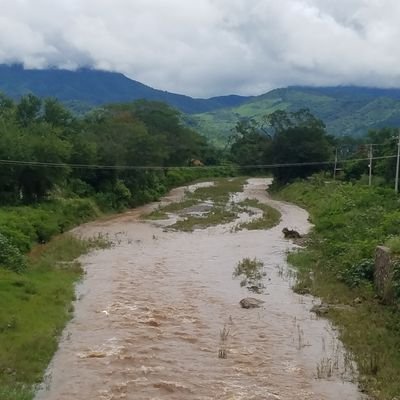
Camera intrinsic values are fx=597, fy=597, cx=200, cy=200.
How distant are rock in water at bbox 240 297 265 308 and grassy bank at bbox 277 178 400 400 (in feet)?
6.94

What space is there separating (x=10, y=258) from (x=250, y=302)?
828 centimetres

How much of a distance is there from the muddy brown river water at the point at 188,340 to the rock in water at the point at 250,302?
0.23 m

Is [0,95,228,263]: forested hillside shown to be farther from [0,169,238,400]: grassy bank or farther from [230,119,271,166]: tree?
[230,119,271,166]: tree

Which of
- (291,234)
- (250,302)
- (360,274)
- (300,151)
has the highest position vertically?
(300,151)

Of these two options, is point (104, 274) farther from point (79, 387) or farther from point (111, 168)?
point (111, 168)

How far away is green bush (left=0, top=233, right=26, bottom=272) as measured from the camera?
65.0 feet

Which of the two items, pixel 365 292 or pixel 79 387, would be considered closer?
pixel 79 387

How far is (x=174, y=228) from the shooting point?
35.9 meters

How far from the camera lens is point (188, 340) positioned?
14.1m

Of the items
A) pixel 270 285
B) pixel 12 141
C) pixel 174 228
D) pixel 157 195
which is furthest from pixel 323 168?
pixel 270 285

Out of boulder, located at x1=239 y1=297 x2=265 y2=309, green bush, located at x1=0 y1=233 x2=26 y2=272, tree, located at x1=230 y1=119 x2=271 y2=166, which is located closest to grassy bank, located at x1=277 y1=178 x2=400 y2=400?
boulder, located at x1=239 y1=297 x2=265 y2=309

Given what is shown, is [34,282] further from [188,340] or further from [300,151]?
[300,151]

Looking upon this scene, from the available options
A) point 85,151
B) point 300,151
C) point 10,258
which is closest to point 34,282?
point 10,258

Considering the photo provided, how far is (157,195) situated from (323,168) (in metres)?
21.9
